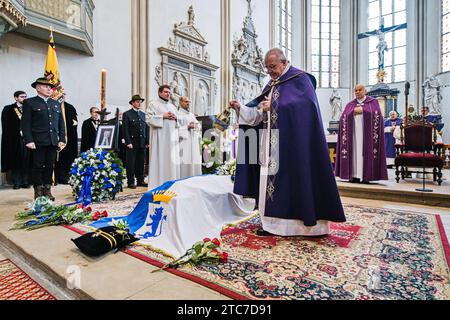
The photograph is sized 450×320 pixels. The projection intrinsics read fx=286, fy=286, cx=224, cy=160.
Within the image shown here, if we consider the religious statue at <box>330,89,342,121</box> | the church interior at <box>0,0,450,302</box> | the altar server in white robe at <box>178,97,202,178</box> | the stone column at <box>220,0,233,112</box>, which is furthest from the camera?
the religious statue at <box>330,89,342,121</box>

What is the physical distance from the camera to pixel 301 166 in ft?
8.06

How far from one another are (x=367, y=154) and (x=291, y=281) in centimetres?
442

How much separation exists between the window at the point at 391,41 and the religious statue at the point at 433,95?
106 inches

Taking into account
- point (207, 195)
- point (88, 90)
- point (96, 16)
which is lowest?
point (207, 195)

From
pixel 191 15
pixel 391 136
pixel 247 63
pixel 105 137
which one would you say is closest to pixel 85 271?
pixel 105 137

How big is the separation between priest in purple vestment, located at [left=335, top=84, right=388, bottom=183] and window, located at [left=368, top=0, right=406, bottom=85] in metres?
14.7

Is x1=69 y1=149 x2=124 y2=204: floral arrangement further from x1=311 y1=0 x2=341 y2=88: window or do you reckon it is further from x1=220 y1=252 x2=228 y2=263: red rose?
x1=311 y1=0 x2=341 y2=88: window

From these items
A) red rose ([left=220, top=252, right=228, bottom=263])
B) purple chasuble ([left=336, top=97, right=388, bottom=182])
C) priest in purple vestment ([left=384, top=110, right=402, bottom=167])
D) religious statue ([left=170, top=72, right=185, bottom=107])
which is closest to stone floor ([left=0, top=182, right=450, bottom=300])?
red rose ([left=220, top=252, right=228, bottom=263])

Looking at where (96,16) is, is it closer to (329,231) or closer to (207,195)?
(207,195)

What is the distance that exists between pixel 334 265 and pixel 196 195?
1.35 meters

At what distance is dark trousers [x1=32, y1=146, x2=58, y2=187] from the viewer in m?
3.91

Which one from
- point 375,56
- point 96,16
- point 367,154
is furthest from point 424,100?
point 96,16

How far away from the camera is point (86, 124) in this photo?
6402 mm

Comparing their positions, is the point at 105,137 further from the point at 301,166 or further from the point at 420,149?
the point at 420,149
